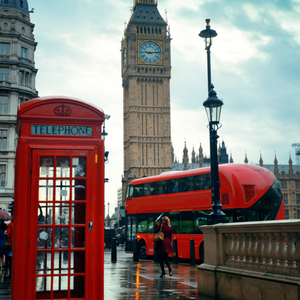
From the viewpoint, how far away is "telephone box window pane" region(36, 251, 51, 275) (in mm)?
5609

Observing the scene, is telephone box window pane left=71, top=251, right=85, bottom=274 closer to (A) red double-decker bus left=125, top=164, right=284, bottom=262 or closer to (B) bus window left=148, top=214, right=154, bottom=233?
(A) red double-decker bus left=125, top=164, right=284, bottom=262

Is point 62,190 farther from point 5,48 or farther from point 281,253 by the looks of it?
point 5,48

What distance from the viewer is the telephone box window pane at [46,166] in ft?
18.7

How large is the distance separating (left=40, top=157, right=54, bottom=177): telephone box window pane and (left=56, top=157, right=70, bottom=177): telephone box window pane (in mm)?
78

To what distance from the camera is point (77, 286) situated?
18.7 ft

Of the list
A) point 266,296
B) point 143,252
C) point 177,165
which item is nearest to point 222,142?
point 177,165

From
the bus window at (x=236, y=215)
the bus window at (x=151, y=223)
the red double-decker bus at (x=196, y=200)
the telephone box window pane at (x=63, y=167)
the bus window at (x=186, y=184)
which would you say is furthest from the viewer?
the bus window at (x=151, y=223)

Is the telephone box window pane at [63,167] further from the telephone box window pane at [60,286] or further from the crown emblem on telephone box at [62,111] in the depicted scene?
the telephone box window pane at [60,286]

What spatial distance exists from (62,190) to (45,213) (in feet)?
1.18

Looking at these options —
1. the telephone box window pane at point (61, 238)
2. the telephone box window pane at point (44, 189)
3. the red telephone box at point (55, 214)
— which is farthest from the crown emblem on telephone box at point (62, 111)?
the telephone box window pane at point (61, 238)

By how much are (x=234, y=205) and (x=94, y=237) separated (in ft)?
34.6

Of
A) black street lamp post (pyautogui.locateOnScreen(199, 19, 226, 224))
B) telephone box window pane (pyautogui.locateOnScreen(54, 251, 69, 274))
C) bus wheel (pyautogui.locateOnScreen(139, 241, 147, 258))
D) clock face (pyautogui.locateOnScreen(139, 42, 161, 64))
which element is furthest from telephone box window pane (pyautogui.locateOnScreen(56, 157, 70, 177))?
clock face (pyautogui.locateOnScreen(139, 42, 161, 64))

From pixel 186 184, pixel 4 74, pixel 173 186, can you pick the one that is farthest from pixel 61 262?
pixel 4 74

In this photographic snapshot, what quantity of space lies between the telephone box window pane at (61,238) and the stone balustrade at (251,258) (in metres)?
2.85
